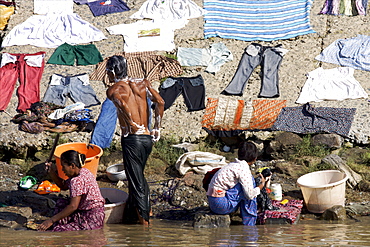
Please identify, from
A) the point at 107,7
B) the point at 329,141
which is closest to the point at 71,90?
the point at 107,7

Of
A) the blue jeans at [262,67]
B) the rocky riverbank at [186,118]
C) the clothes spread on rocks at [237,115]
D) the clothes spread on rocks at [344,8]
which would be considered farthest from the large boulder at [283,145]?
the clothes spread on rocks at [344,8]

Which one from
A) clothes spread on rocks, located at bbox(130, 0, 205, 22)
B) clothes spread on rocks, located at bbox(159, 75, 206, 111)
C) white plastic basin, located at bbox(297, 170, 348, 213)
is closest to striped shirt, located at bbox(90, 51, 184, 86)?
clothes spread on rocks, located at bbox(159, 75, 206, 111)

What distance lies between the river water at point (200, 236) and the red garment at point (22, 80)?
5374 millimetres

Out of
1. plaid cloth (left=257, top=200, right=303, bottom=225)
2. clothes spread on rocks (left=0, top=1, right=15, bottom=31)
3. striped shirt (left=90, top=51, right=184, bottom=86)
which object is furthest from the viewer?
clothes spread on rocks (left=0, top=1, right=15, bottom=31)

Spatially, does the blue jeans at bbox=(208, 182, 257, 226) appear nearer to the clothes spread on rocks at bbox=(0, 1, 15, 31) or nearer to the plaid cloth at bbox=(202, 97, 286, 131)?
the plaid cloth at bbox=(202, 97, 286, 131)

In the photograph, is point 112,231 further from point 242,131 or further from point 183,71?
point 183,71

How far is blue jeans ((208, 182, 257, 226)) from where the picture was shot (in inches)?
206

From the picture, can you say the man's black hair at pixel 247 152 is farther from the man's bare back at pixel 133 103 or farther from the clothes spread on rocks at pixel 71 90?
the clothes spread on rocks at pixel 71 90

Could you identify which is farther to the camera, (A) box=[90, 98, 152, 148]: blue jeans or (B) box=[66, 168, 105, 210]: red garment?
(A) box=[90, 98, 152, 148]: blue jeans

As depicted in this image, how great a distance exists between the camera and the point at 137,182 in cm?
525

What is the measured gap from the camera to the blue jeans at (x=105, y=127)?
8.89 meters

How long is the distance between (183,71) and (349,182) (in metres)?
4.27

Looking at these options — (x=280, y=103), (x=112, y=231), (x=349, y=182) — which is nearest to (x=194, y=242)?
(x=112, y=231)

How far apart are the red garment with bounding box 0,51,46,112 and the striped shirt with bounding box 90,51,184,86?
43.9 inches
